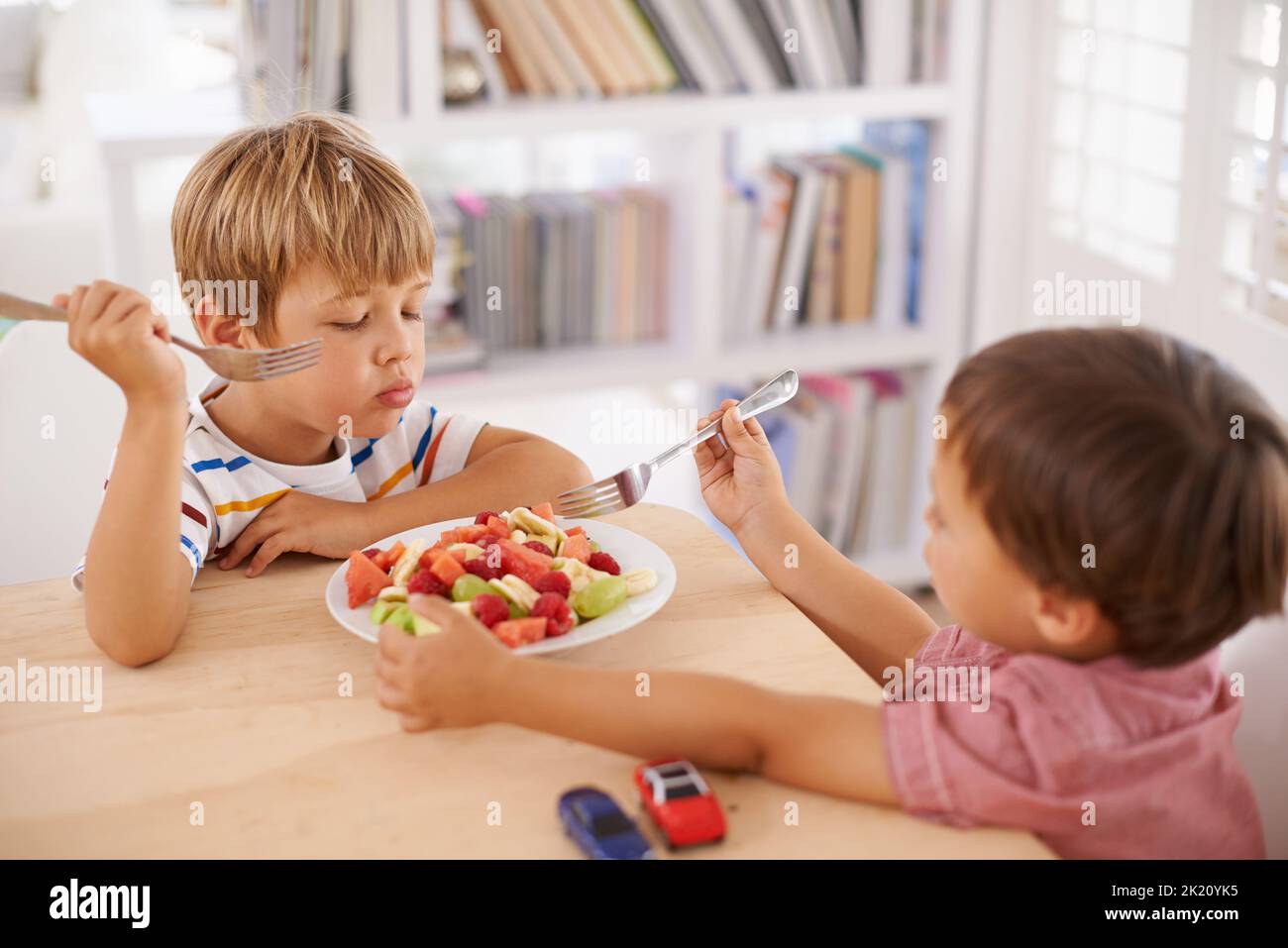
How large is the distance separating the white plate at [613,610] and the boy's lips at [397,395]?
159 mm

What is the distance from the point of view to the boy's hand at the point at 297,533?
3.87 feet

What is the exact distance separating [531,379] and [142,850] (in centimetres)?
170

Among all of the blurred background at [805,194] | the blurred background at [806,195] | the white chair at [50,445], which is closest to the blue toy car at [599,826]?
the white chair at [50,445]

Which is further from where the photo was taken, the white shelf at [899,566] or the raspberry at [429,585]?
the white shelf at [899,566]

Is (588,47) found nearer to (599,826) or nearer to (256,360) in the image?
(256,360)

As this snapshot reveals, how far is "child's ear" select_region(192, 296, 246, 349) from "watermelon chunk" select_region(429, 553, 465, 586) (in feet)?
1.41

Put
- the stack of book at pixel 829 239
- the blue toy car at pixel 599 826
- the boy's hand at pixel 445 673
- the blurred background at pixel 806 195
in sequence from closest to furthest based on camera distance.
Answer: the blue toy car at pixel 599 826
the boy's hand at pixel 445 673
the blurred background at pixel 806 195
the stack of book at pixel 829 239

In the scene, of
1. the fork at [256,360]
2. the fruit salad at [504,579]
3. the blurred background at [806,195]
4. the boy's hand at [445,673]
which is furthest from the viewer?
the blurred background at [806,195]

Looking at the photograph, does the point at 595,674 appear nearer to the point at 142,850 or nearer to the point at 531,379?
the point at 142,850

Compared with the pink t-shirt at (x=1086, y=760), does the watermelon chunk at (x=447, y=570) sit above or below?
above

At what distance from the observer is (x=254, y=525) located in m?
1.20

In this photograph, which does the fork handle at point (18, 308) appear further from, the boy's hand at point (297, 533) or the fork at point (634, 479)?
the fork at point (634, 479)

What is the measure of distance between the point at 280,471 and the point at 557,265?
1.26 meters

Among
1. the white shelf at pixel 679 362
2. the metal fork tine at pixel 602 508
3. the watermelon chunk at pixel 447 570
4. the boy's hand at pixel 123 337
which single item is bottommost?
the white shelf at pixel 679 362
